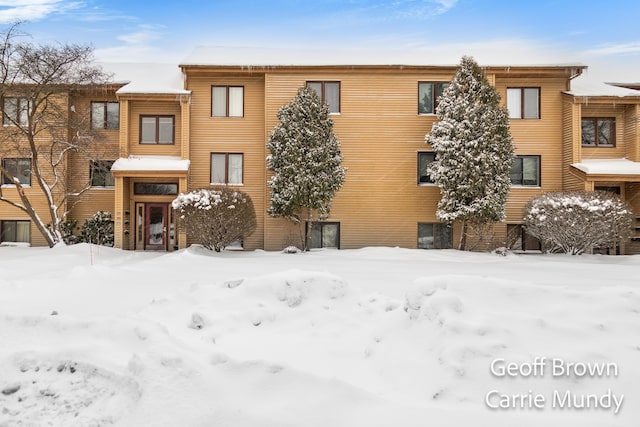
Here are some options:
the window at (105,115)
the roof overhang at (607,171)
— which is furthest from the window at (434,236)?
the window at (105,115)

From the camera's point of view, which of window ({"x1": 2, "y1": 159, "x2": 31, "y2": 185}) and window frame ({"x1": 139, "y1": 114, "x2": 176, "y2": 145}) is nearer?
window frame ({"x1": 139, "y1": 114, "x2": 176, "y2": 145})

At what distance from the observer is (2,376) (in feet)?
12.0

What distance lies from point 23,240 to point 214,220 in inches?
450

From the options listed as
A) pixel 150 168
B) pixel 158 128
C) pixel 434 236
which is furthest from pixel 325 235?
pixel 158 128

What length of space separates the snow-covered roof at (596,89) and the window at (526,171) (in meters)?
3.26

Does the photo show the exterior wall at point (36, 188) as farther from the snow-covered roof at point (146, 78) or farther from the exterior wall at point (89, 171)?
the snow-covered roof at point (146, 78)

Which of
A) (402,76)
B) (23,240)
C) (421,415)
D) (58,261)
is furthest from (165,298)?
(23,240)

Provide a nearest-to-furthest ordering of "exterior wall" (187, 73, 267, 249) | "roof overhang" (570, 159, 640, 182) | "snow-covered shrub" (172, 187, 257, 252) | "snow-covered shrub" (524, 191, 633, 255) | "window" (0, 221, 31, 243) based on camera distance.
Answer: "snow-covered shrub" (524, 191, 633, 255), "snow-covered shrub" (172, 187, 257, 252), "roof overhang" (570, 159, 640, 182), "exterior wall" (187, 73, 267, 249), "window" (0, 221, 31, 243)

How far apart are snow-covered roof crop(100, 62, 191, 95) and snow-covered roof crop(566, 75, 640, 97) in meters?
17.4

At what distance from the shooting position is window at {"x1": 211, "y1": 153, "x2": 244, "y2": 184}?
63.9 feet

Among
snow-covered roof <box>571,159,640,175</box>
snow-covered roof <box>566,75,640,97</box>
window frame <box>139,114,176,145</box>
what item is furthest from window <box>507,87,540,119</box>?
window frame <box>139,114,176,145</box>

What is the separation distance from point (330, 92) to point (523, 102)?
8811 millimetres

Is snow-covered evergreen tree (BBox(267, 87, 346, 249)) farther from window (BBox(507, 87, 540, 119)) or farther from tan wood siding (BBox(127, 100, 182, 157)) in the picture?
window (BBox(507, 87, 540, 119))

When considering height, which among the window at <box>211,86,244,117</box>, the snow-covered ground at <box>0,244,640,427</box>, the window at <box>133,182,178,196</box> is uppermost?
the window at <box>211,86,244,117</box>
